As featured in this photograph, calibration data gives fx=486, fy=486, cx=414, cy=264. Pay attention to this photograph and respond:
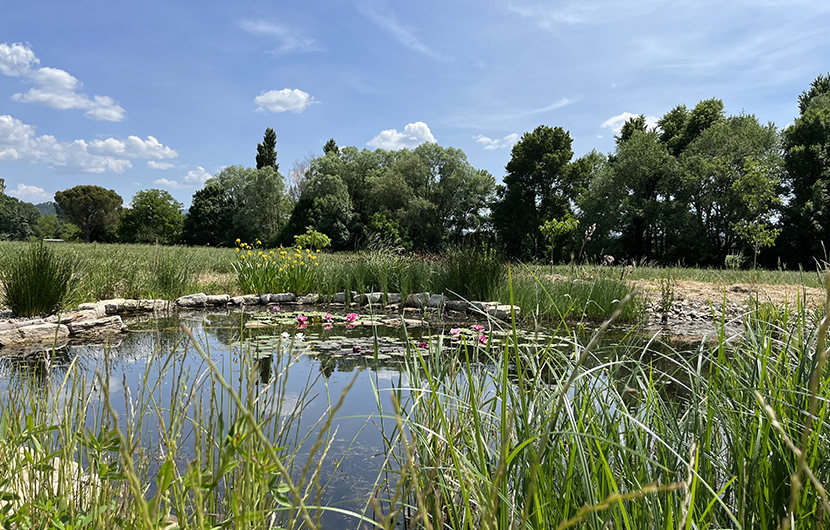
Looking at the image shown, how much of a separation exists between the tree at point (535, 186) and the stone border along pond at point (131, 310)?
62.4 ft

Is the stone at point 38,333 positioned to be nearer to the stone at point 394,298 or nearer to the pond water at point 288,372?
the pond water at point 288,372

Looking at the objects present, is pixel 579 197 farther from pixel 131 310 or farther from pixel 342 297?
pixel 131 310

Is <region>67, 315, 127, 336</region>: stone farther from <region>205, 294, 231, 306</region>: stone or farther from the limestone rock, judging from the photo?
<region>205, 294, 231, 306</region>: stone

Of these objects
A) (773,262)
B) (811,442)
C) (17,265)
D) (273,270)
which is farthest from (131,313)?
(773,262)

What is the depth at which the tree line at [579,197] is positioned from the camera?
64.4 ft

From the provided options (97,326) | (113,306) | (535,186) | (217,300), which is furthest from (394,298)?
(535,186)

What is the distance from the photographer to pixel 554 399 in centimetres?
119

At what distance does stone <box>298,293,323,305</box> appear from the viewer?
27.6 feet

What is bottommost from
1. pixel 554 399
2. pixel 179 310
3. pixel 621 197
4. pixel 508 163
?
pixel 179 310

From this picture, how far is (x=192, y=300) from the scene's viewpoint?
732 centimetres

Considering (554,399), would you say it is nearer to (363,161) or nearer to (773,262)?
(773,262)

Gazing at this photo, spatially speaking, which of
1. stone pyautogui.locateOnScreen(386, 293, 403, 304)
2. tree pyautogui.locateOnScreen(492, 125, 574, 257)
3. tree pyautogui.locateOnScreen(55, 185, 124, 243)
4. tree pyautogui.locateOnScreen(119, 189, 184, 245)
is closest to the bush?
stone pyautogui.locateOnScreen(386, 293, 403, 304)

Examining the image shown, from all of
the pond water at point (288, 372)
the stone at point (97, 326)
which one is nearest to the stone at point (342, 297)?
the pond water at point (288, 372)

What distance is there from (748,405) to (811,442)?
227mm
